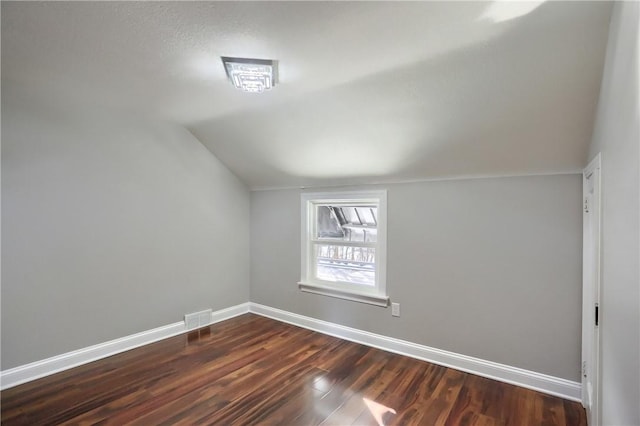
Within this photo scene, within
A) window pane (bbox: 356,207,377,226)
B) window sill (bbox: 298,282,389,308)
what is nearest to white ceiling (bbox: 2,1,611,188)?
window pane (bbox: 356,207,377,226)

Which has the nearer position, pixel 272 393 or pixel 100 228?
pixel 272 393

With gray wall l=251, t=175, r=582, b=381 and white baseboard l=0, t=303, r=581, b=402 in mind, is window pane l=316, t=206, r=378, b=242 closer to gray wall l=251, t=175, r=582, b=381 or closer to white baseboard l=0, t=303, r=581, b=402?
gray wall l=251, t=175, r=582, b=381

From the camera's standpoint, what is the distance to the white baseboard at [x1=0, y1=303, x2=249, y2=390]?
7.98ft

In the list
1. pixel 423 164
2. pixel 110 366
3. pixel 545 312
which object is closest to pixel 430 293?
pixel 545 312

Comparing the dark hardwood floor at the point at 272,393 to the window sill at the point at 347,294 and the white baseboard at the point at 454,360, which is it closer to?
the white baseboard at the point at 454,360

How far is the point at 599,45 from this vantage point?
1500mm

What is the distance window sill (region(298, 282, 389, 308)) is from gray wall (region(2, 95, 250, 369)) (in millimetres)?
1136

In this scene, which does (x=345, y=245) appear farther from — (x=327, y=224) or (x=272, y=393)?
(x=272, y=393)

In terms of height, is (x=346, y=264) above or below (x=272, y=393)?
above

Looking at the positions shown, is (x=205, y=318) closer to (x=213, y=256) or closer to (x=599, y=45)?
(x=213, y=256)

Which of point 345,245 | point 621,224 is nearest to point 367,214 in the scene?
point 345,245

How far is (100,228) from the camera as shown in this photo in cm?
290

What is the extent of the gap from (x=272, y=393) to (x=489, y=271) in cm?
203

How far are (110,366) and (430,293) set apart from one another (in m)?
2.98
